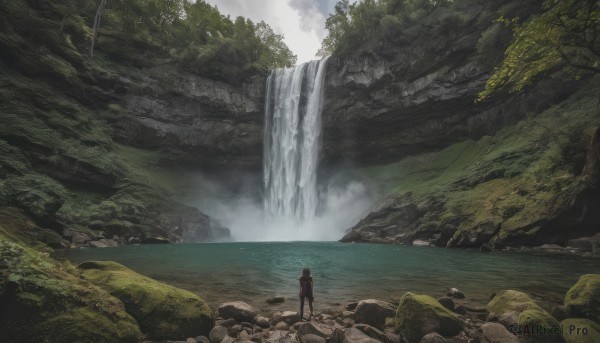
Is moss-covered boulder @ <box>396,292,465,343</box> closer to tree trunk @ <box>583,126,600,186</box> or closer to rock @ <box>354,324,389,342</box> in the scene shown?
rock @ <box>354,324,389,342</box>

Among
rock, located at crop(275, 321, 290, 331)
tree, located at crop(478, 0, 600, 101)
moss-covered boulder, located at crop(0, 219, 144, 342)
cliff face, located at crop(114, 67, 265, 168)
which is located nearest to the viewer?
moss-covered boulder, located at crop(0, 219, 144, 342)

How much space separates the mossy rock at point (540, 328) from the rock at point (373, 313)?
2.26m

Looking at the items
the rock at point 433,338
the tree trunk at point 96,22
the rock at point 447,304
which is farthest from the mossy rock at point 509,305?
the tree trunk at point 96,22

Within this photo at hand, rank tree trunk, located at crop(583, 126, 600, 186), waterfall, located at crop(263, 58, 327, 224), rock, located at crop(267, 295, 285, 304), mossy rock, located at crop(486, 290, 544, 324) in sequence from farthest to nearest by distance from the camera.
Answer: waterfall, located at crop(263, 58, 327, 224), tree trunk, located at crop(583, 126, 600, 186), rock, located at crop(267, 295, 285, 304), mossy rock, located at crop(486, 290, 544, 324)

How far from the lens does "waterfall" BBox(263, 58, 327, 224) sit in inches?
1699

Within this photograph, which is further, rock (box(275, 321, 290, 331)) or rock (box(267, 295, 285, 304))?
rock (box(267, 295, 285, 304))

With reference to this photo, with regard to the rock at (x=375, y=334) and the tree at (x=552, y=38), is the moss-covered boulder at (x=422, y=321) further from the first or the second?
the tree at (x=552, y=38)

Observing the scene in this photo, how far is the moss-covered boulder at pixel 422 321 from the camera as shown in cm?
553

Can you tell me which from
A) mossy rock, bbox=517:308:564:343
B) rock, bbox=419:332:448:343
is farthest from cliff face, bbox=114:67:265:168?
mossy rock, bbox=517:308:564:343

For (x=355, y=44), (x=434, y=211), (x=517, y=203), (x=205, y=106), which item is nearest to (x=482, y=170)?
(x=434, y=211)

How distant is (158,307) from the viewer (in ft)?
18.3

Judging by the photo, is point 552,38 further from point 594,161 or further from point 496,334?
point 496,334

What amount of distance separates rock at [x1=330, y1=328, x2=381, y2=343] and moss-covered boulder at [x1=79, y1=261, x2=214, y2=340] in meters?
2.30

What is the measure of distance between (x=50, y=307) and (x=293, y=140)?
133 ft
